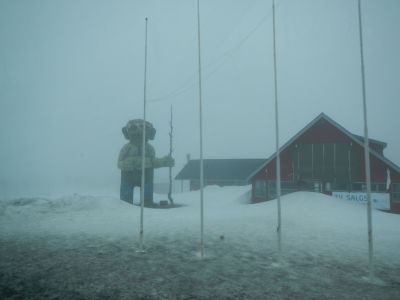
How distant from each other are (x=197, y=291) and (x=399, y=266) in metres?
7.15

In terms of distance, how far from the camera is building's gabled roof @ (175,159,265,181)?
1874 inches

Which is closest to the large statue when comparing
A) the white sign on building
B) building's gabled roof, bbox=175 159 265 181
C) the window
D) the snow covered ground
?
the snow covered ground

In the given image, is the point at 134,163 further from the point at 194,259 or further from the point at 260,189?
the point at 194,259

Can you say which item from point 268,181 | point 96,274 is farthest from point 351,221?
point 96,274

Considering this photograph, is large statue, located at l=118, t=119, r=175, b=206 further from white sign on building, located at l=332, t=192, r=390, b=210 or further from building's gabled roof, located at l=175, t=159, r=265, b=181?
building's gabled roof, located at l=175, t=159, r=265, b=181

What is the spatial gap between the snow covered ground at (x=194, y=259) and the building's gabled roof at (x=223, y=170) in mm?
28289

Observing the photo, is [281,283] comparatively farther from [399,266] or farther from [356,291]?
[399,266]

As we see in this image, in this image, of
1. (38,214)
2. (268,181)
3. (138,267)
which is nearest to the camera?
(138,267)

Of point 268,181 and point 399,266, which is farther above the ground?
point 268,181

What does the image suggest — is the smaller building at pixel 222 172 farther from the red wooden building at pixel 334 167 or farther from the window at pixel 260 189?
the red wooden building at pixel 334 167

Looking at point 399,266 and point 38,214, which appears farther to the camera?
point 38,214

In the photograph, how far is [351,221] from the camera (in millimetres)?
17859

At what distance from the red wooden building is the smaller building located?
18.6 m

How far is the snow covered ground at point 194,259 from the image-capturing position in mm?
6906
